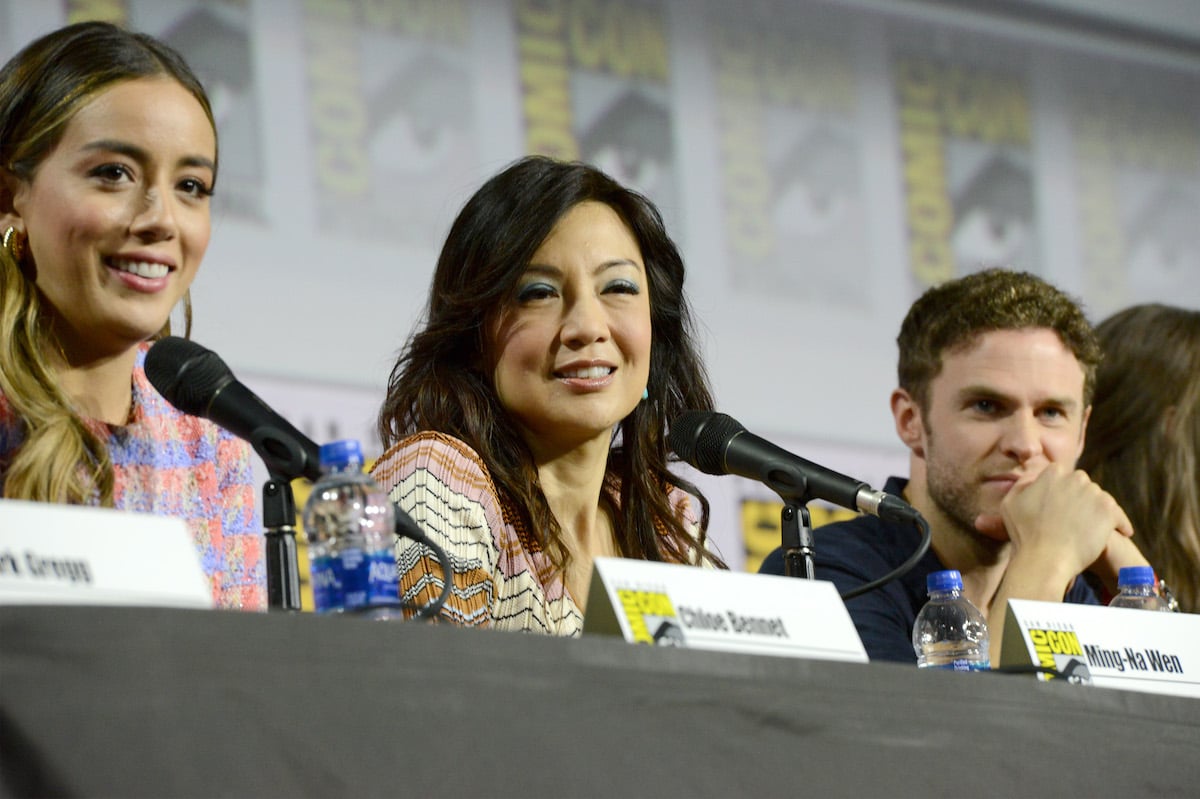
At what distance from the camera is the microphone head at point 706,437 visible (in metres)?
1.85

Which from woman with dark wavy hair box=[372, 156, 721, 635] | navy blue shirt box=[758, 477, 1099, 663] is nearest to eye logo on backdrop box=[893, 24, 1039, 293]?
navy blue shirt box=[758, 477, 1099, 663]

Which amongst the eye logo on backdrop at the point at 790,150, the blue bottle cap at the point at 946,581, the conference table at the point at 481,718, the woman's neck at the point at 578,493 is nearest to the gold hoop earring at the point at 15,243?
the woman's neck at the point at 578,493

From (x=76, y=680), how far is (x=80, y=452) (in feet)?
3.02

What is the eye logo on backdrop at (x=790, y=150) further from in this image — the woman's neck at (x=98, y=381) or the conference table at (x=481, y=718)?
the conference table at (x=481, y=718)

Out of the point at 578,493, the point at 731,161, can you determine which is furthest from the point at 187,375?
the point at 731,161

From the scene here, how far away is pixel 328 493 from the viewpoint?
1541 millimetres

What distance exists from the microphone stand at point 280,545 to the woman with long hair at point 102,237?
0.54 metres

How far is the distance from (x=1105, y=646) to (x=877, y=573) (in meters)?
0.94

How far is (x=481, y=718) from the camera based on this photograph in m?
1.18

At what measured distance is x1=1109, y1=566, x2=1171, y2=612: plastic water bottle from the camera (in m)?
2.12

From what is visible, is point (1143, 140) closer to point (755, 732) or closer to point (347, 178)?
point (347, 178)

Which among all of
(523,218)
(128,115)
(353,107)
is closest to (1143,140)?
(353,107)

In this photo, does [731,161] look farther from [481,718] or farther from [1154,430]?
[481,718]

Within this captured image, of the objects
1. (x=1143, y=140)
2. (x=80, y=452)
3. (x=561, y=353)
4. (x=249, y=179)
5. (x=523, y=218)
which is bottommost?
(x=80, y=452)
